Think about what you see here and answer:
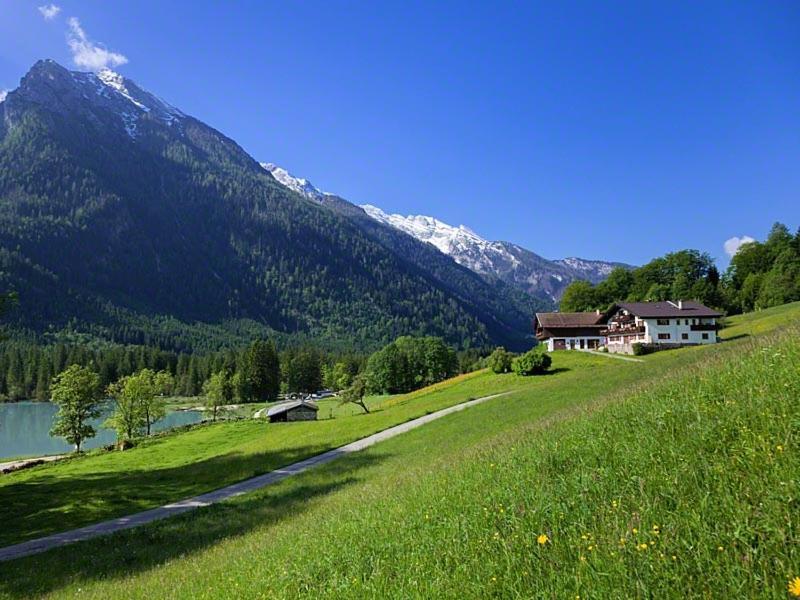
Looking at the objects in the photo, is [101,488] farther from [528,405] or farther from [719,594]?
[719,594]

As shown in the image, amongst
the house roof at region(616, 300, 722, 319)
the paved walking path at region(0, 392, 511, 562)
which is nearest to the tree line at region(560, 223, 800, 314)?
the house roof at region(616, 300, 722, 319)

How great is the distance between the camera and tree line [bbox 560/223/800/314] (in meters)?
107

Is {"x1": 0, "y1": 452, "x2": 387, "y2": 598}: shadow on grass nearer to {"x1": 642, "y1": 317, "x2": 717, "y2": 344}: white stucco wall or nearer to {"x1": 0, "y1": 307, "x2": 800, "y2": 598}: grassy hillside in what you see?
{"x1": 0, "y1": 307, "x2": 800, "y2": 598}: grassy hillside

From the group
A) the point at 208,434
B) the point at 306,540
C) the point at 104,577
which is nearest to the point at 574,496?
the point at 306,540

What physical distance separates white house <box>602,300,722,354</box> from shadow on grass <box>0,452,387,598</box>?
59972 mm

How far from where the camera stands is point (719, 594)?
12.9 feet

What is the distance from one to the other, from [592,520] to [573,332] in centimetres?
8540

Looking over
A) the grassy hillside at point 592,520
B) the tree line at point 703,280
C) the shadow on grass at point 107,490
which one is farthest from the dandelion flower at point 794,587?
the tree line at point 703,280

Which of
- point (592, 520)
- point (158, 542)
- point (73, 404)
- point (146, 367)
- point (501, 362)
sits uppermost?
point (592, 520)

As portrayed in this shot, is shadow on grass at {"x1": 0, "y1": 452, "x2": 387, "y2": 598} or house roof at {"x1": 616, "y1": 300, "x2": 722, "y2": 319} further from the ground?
house roof at {"x1": 616, "y1": 300, "x2": 722, "y2": 319}

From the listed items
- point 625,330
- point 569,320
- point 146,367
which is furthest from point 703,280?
point 146,367

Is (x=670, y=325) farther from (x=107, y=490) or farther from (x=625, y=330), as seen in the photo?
(x=107, y=490)

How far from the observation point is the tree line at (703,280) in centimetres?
10744

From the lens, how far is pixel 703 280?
371 ft
